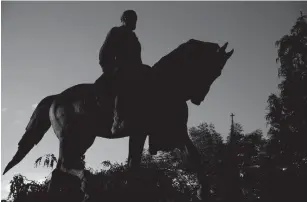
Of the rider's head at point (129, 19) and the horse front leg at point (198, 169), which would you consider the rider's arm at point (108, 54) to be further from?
the horse front leg at point (198, 169)

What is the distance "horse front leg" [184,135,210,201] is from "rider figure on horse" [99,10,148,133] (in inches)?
45.4

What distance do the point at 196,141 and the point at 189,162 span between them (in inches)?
1148

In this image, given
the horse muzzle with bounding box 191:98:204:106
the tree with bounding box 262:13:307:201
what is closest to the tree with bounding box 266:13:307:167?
the tree with bounding box 262:13:307:201

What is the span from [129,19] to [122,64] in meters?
0.88

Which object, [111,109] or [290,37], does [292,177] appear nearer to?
[290,37]

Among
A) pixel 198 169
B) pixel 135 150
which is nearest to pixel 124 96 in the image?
pixel 135 150

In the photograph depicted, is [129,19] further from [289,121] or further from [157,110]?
[289,121]

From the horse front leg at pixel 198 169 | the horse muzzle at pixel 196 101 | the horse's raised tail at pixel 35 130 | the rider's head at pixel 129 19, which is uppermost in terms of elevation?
the rider's head at pixel 129 19

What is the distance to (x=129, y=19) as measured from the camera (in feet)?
21.0

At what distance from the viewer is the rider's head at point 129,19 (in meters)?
6.39

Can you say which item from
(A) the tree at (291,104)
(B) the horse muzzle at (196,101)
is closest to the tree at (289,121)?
(A) the tree at (291,104)

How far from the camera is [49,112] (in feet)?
22.0

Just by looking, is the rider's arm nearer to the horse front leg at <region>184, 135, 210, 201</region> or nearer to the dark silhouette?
the dark silhouette

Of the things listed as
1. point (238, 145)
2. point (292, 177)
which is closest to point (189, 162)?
→ point (292, 177)
